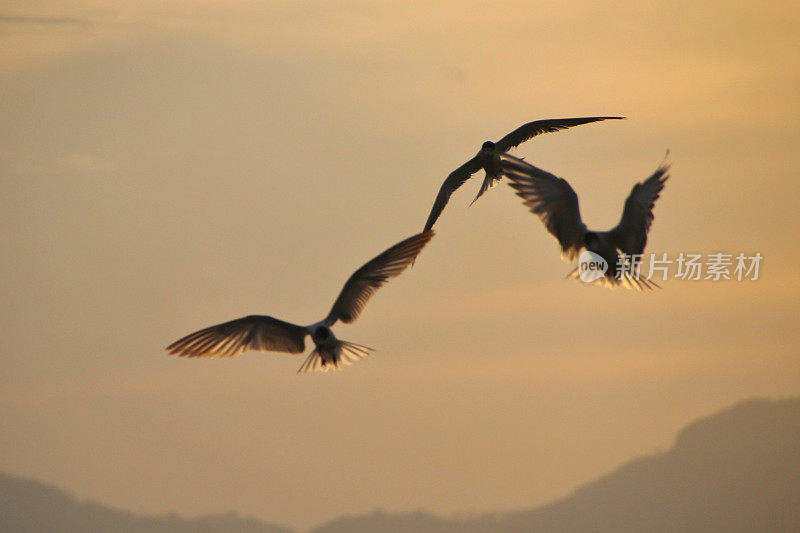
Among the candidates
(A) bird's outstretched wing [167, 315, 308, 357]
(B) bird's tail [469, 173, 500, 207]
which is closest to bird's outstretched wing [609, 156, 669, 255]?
(B) bird's tail [469, 173, 500, 207]

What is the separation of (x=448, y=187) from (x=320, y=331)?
523 cm

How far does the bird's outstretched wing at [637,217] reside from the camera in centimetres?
1847

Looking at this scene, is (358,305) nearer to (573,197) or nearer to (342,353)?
(342,353)

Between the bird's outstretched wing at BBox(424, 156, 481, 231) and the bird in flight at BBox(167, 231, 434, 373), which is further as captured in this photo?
the bird's outstretched wing at BBox(424, 156, 481, 231)

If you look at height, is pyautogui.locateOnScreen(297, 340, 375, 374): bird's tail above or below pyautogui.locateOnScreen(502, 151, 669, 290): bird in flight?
below


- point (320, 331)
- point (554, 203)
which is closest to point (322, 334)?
point (320, 331)

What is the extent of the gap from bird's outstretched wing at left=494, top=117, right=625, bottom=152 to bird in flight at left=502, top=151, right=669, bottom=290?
340 cm

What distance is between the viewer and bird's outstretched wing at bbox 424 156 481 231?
22.2 metres

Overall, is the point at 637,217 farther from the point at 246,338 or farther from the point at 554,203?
the point at 246,338

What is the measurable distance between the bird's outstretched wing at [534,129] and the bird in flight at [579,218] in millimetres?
3401

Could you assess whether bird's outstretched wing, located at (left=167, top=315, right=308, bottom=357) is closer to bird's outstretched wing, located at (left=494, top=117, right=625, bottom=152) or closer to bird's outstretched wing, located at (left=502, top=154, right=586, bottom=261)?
bird's outstretched wing, located at (left=502, top=154, right=586, bottom=261)

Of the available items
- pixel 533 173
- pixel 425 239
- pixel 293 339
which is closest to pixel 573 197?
pixel 533 173

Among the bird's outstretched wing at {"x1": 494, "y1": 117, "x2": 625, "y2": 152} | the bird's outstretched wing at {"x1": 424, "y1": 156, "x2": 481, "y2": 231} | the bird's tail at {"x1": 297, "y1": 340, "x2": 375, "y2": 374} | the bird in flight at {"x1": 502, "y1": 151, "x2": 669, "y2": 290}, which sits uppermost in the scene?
the bird's outstretched wing at {"x1": 494, "y1": 117, "x2": 625, "y2": 152}

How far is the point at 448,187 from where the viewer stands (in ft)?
73.6
